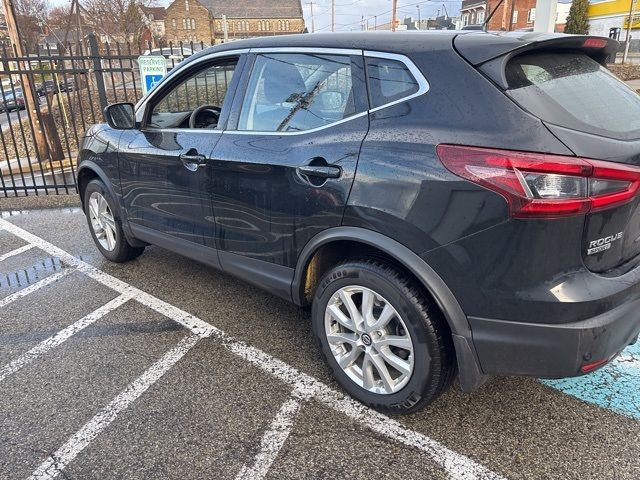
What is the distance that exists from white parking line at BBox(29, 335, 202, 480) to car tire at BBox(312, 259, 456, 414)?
95 cm

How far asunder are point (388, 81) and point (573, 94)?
0.79 metres

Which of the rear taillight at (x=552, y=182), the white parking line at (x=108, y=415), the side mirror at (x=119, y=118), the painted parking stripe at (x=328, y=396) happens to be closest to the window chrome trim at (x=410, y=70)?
the rear taillight at (x=552, y=182)

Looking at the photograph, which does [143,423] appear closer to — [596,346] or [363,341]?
[363,341]

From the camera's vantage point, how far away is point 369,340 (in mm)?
2393

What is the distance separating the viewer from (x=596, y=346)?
6.29 feet

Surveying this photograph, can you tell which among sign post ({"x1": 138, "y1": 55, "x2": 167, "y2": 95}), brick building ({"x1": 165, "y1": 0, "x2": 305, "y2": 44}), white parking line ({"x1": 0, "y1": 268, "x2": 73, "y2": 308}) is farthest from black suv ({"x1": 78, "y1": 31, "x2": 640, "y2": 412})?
brick building ({"x1": 165, "y1": 0, "x2": 305, "y2": 44})

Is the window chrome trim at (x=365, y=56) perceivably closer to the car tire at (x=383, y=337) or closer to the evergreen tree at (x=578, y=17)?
the car tire at (x=383, y=337)

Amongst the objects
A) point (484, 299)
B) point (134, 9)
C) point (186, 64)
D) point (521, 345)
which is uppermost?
point (134, 9)

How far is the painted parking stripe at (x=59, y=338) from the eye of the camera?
294cm

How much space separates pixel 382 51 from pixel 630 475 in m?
2.11

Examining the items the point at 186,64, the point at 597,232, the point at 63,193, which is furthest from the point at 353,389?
the point at 63,193

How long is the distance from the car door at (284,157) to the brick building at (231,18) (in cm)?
7460

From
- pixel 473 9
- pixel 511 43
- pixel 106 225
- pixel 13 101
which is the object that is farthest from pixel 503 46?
pixel 473 9

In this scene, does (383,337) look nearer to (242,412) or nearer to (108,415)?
(242,412)
